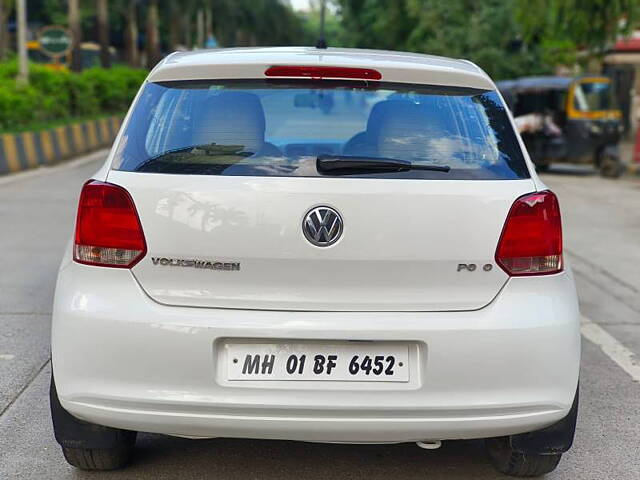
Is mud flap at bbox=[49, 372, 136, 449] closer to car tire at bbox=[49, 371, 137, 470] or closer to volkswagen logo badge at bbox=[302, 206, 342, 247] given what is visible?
car tire at bbox=[49, 371, 137, 470]

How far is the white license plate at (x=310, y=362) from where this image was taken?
3100mm

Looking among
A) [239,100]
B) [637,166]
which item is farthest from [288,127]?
[637,166]

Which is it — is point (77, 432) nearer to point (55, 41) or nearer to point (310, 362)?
point (310, 362)

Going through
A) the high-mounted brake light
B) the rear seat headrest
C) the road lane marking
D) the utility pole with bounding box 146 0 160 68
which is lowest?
the utility pole with bounding box 146 0 160 68

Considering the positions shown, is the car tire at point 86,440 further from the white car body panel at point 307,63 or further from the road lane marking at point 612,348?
the road lane marking at point 612,348

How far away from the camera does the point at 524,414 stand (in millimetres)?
3219

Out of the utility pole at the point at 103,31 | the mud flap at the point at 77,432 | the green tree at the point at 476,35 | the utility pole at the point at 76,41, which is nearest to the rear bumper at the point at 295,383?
the mud flap at the point at 77,432

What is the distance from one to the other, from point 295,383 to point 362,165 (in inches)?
28.2

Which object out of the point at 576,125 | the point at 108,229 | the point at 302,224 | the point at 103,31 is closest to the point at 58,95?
the point at 576,125

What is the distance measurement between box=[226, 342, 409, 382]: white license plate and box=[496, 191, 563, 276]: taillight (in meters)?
0.50

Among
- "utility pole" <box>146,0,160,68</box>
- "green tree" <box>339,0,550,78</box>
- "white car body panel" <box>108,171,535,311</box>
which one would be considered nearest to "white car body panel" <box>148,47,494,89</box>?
"white car body panel" <box>108,171,535,311</box>

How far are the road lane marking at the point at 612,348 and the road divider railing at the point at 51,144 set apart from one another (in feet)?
37.3

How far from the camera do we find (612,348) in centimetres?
583

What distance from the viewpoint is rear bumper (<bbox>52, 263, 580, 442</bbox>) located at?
3090 mm
